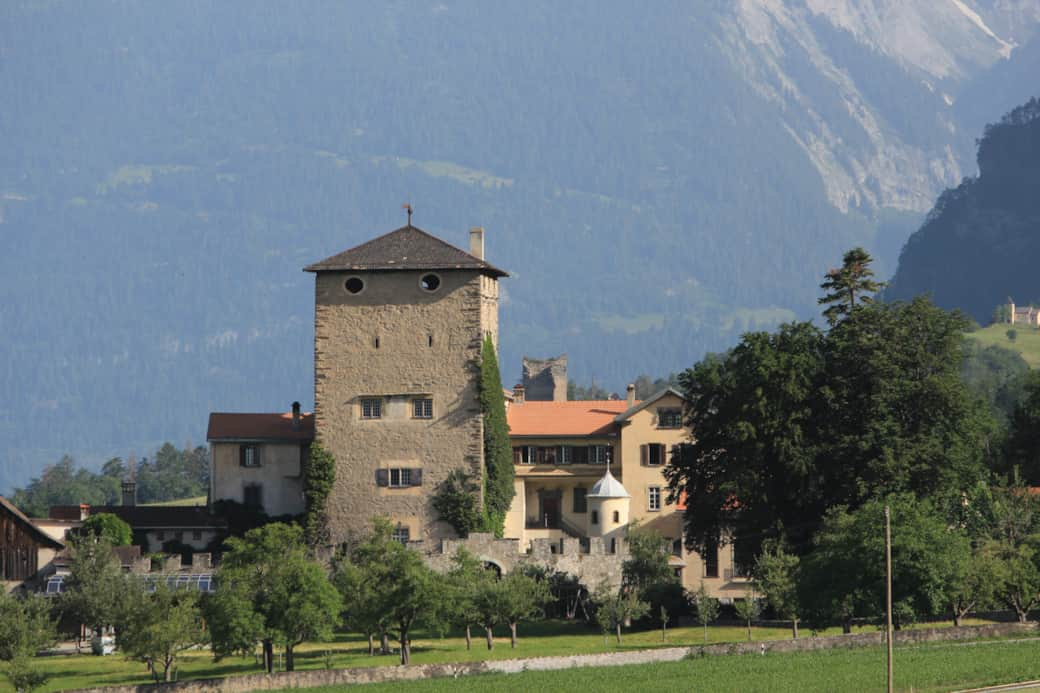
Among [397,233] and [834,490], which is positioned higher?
[397,233]

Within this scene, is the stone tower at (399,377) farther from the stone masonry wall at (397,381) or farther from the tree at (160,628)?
the tree at (160,628)

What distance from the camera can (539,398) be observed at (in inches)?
5443

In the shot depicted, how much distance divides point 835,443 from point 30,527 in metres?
37.0

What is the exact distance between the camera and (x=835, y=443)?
8112 cm

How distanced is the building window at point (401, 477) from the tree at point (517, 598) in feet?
44.7

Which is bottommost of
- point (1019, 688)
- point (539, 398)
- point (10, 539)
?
point (1019, 688)

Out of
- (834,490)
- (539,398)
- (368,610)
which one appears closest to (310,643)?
(368,610)

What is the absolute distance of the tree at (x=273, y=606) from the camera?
67750mm

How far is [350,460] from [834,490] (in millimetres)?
24173

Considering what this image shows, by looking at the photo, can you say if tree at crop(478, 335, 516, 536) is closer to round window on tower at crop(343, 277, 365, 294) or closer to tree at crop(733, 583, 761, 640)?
round window on tower at crop(343, 277, 365, 294)

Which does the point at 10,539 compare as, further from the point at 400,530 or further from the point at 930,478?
the point at 930,478

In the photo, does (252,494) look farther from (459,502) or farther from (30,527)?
(30,527)

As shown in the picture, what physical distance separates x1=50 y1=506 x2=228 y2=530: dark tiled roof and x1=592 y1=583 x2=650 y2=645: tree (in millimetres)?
22652

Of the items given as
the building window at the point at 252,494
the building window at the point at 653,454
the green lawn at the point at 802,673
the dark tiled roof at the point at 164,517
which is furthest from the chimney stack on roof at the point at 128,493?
the green lawn at the point at 802,673
